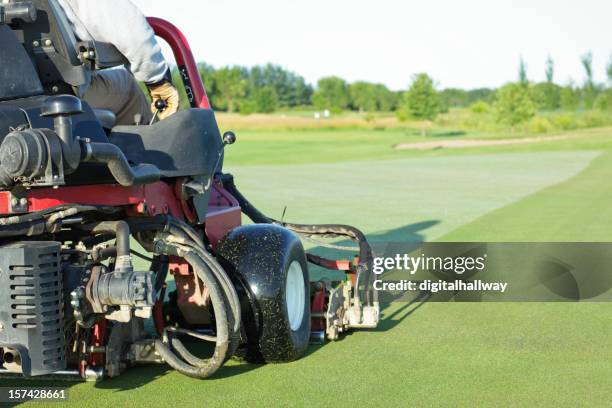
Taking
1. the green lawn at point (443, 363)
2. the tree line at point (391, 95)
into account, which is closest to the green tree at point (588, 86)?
the tree line at point (391, 95)

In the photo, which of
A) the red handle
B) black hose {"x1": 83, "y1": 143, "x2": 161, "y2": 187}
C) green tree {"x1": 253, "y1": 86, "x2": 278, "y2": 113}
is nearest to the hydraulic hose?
black hose {"x1": 83, "y1": 143, "x2": 161, "y2": 187}

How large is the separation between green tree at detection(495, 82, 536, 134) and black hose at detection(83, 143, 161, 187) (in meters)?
64.2

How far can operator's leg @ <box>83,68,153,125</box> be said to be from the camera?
5.71m

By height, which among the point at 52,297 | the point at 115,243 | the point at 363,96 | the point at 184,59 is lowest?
the point at 363,96

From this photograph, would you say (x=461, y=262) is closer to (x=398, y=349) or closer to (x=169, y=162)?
(x=398, y=349)

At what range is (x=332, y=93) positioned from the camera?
144m

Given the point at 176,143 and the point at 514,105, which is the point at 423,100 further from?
the point at 176,143

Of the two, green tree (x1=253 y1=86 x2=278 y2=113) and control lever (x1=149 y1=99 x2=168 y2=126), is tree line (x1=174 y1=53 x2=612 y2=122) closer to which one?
green tree (x1=253 y1=86 x2=278 y2=113)

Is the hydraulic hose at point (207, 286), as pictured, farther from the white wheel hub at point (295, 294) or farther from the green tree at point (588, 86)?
the green tree at point (588, 86)

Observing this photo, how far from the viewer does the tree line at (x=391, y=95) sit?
242 ft

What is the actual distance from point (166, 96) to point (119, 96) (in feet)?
0.95

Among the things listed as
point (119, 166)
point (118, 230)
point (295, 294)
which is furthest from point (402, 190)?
point (119, 166)

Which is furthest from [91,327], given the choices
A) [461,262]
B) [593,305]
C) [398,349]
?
[461,262]

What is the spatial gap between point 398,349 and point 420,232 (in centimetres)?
695
